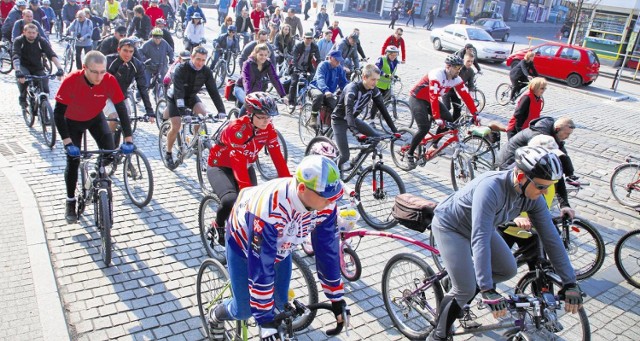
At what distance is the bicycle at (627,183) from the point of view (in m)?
8.85

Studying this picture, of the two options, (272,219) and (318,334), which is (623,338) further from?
(272,219)

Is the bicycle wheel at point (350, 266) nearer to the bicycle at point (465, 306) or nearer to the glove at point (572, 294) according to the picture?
the bicycle at point (465, 306)

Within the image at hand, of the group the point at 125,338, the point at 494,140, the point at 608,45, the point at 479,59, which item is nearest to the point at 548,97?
the point at 479,59

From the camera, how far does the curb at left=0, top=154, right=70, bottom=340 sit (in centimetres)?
445

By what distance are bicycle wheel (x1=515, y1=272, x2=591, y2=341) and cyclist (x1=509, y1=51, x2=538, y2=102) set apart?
35.2ft

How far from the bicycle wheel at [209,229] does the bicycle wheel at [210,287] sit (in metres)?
→ 1.22

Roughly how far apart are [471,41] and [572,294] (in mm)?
22941

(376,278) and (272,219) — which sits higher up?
(272,219)

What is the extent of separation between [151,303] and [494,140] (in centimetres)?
698

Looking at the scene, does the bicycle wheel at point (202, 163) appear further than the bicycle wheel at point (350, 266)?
Yes

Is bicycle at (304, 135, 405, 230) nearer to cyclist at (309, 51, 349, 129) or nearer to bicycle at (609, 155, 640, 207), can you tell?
cyclist at (309, 51, 349, 129)

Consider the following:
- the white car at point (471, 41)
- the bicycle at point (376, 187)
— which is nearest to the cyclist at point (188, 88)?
the bicycle at point (376, 187)

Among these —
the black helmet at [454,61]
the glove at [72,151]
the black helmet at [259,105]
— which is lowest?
the glove at [72,151]

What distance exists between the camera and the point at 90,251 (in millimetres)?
5797
